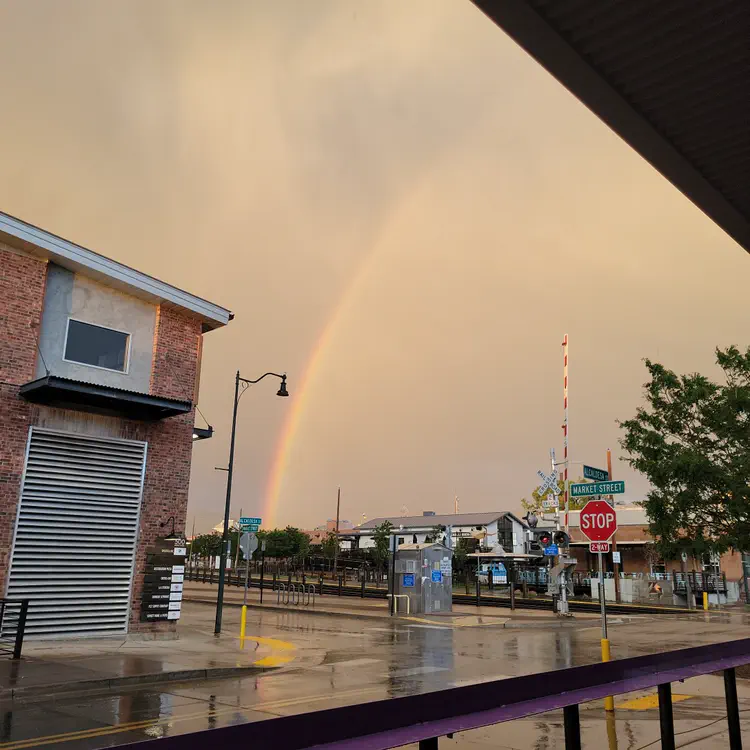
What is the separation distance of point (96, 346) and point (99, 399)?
6.88ft

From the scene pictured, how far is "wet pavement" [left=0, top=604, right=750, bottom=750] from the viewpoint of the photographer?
28.3ft

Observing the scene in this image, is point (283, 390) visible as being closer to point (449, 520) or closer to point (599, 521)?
point (599, 521)

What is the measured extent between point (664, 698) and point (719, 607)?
38287 mm

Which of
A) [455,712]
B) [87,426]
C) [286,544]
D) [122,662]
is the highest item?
[87,426]

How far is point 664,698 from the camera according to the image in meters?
5.88

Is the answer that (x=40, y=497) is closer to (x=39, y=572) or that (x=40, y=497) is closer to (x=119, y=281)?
(x=39, y=572)

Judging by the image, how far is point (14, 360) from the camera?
1661 cm

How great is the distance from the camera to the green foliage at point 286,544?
99.6 meters

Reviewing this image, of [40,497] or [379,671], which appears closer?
[379,671]

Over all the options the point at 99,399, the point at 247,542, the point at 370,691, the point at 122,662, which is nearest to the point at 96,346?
the point at 99,399

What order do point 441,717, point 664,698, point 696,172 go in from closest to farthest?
point 441,717, point 664,698, point 696,172

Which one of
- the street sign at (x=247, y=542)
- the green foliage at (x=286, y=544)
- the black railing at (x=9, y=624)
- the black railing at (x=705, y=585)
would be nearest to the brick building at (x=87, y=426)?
the black railing at (x=9, y=624)

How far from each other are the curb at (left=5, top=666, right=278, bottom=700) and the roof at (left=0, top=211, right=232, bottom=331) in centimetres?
987

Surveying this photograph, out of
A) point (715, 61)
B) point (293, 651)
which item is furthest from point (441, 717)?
point (293, 651)
